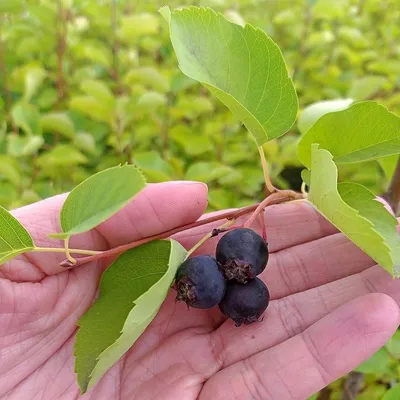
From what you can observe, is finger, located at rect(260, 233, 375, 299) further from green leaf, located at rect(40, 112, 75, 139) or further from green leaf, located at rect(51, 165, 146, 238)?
green leaf, located at rect(40, 112, 75, 139)

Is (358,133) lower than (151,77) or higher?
higher

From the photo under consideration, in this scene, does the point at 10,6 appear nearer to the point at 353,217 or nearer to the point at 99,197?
the point at 99,197

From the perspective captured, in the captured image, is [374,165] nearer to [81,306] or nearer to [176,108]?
[176,108]

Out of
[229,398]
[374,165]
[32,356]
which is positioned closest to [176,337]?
[229,398]

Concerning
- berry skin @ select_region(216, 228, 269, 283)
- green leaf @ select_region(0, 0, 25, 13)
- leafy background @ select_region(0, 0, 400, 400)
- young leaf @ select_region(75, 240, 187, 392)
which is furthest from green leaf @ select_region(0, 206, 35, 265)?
green leaf @ select_region(0, 0, 25, 13)

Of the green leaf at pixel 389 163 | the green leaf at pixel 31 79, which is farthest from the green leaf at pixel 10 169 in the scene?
the green leaf at pixel 389 163

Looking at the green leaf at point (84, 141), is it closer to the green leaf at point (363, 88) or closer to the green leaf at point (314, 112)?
the green leaf at point (314, 112)

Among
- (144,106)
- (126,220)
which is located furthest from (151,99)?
(126,220)
